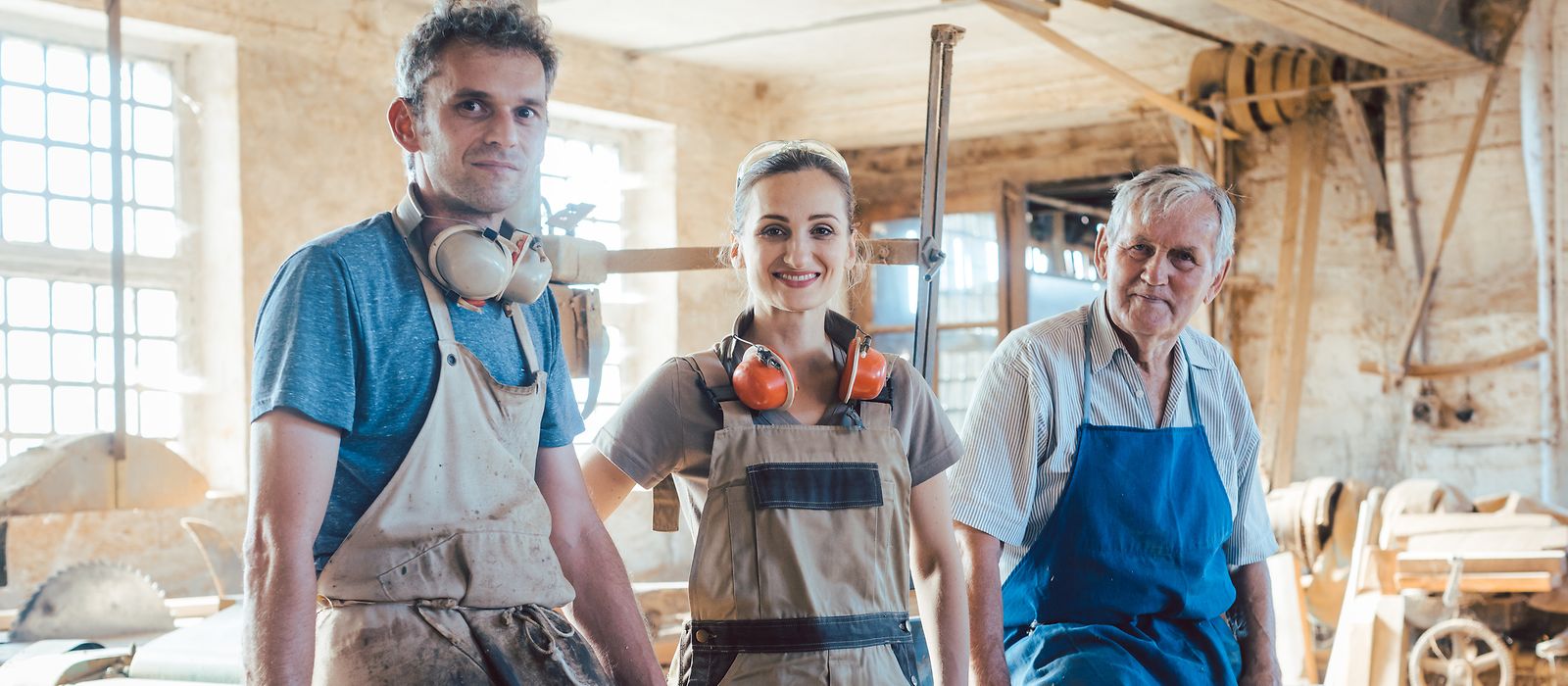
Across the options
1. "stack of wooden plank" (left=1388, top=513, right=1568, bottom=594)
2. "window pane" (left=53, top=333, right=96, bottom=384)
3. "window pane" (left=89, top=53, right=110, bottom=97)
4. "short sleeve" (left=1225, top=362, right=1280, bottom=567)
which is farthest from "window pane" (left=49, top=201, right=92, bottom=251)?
"stack of wooden plank" (left=1388, top=513, right=1568, bottom=594)

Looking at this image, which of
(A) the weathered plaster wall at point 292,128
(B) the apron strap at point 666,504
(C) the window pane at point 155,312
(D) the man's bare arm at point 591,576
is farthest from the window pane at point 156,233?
(D) the man's bare arm at point 591,576

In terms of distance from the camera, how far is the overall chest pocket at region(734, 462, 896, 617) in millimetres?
2285

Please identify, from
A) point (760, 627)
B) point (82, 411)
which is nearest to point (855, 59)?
point (82, 411)

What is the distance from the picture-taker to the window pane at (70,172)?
644 centimetres

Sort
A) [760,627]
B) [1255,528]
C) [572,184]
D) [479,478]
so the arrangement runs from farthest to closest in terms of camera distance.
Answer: [572,184], [1255,528], [760,627], [479,478]

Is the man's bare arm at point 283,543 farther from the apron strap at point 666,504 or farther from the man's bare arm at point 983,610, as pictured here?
the man's bare arm at point 983,610

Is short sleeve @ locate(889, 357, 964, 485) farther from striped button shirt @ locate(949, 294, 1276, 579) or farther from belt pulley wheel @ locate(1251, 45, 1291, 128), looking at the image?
belt pulley wheel @ locate(1251, 45, 1291, 128)

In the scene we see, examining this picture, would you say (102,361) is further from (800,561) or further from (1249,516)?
(1249,516)

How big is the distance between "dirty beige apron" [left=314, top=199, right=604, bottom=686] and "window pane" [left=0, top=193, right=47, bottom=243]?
17.3 feet

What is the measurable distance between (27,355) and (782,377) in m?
5.17

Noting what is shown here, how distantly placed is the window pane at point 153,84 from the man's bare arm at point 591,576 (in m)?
5.54

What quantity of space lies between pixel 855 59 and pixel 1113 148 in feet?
5.38

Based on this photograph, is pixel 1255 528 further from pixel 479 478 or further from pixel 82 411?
pixel 82 411

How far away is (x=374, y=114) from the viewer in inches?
288
